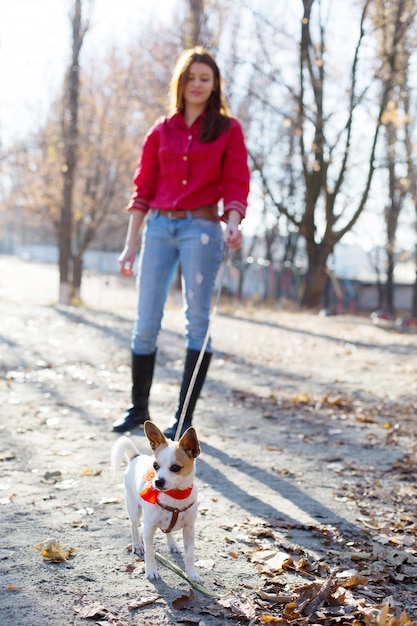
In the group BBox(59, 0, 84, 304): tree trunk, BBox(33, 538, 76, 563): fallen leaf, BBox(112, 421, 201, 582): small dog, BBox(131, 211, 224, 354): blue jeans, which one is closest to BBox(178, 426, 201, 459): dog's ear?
BBox(112, 421, 201, 582): small dog

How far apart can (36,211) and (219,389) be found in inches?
797

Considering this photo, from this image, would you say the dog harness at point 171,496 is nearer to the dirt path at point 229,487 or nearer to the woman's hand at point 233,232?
the dirt path at point 229,487

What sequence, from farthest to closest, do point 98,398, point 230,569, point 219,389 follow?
point 219,389 < point 98,398 < point 230,569

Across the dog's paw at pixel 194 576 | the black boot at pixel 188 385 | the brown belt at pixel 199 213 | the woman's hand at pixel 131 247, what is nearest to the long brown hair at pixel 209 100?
the brown belt at pixel 199 213

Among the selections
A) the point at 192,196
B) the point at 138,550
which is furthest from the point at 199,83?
the point at 138,550

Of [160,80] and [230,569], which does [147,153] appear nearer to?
[230,569]

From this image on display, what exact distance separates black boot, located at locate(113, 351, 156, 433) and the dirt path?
5.5 inches

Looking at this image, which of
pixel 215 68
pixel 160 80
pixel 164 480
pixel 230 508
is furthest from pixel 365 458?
pixel 160 80

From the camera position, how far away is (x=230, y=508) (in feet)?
10.9

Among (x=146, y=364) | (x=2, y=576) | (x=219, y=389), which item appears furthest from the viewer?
(x=219, y=389)

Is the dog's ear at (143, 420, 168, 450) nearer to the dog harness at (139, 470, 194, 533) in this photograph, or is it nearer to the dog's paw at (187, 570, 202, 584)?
the dog harness at (139, 470, 194, 533)

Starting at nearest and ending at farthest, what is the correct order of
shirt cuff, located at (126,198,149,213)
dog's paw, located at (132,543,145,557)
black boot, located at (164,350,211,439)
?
1. dog's paw, located at (132,543,145,557)
2. black boot, located at (164,350,211,439)
3. shirt cuff, located at (126,198,149,213)

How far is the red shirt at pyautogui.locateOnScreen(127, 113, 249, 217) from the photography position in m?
4.12

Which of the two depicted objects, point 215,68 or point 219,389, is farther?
point 219,389
